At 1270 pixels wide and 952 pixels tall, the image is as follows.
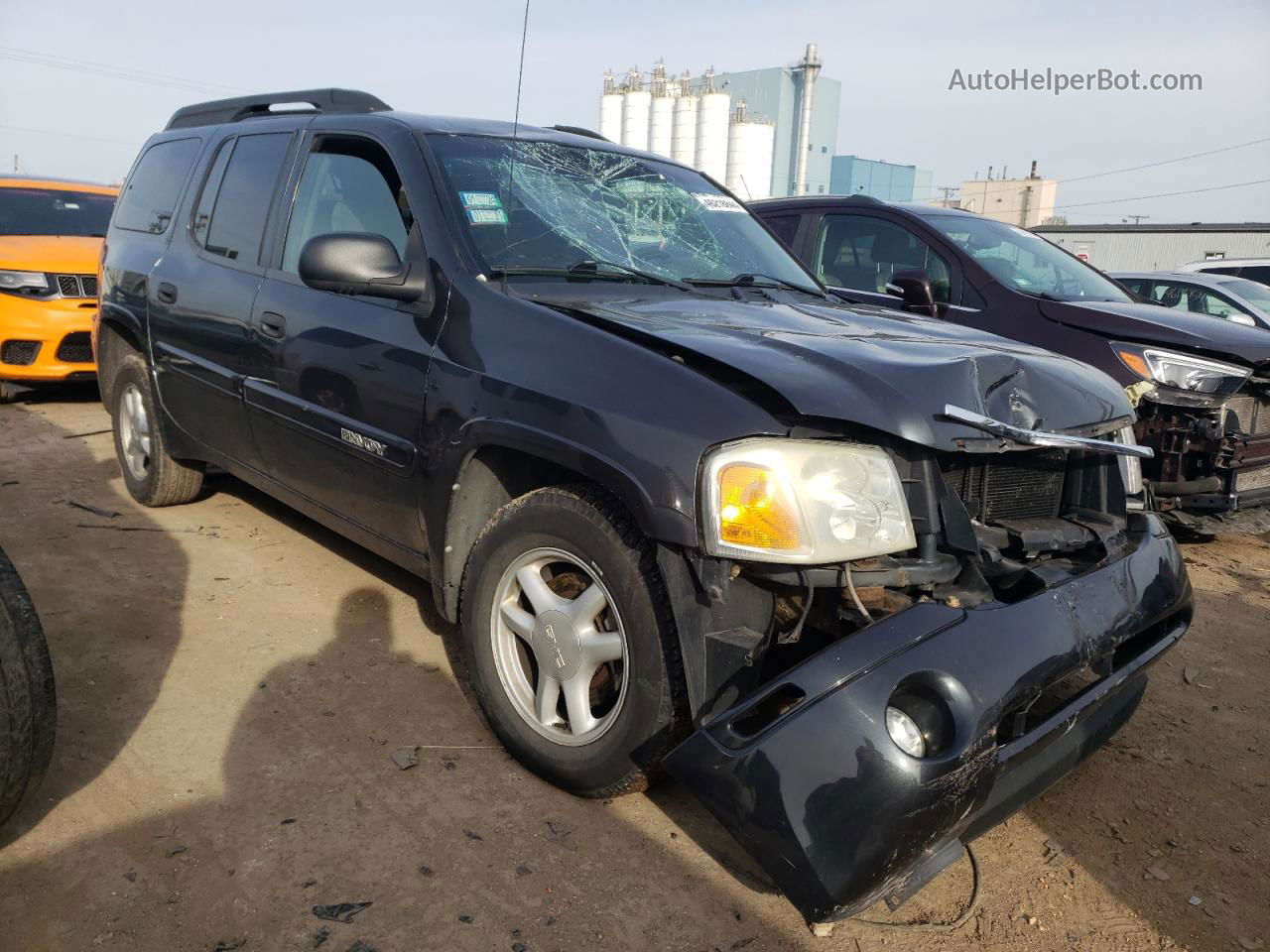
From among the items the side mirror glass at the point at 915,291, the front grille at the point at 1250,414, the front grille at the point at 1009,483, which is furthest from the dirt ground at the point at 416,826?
the side mirror glass at the point at 915,291

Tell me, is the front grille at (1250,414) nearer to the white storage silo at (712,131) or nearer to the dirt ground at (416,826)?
the dirt ground at (416,826)

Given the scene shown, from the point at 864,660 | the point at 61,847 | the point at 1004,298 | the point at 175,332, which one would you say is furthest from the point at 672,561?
the point at 1004,298

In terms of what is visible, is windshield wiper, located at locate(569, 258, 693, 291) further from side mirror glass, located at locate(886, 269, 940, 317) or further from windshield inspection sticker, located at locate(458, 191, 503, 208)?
side mirror glass, located at locate(886, 269, 940, 317)

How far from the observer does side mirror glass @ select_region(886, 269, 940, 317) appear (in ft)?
15.5

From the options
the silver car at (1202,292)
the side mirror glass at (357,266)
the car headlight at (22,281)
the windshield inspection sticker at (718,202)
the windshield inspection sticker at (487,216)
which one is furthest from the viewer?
the silver car at (1202,292)

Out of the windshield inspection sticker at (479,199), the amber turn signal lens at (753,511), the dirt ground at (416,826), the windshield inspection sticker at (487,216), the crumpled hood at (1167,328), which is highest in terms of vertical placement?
the windshield inspection sticker at (479,199)

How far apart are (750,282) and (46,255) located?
639cm

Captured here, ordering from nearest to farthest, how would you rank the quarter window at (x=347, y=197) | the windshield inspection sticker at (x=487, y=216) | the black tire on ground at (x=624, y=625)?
the black tire on ground at (x=624, y=625) < the windshield inspection sticker at (x=487, y=216) < the quarter window at (x=347, y=197)

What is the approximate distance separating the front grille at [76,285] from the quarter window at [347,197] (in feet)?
15.9

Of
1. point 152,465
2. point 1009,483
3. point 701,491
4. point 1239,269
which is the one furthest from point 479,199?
point 1239,269

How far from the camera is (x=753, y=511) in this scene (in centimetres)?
206

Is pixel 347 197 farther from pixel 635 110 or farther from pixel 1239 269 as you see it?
pixel 635 110

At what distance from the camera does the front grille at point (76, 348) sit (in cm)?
738

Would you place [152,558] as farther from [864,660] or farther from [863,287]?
[863,287]
